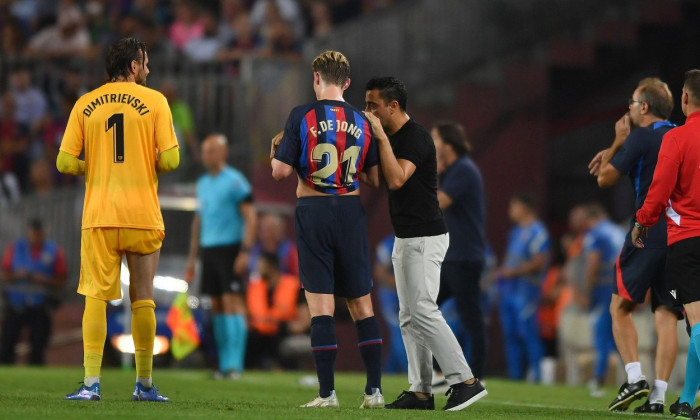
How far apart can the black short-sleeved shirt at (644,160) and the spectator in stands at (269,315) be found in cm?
816

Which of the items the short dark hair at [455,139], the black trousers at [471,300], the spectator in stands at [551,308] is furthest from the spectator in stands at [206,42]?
the black trousers at [471,300]

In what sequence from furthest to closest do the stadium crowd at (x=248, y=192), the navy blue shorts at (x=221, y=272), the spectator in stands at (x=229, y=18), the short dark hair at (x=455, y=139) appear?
the spectator in stands at (x=229, y=18) → the stadium crowd at (x=248, y=192) → the navy blue shorts at (x=221, y=272) → the short dark hair at (x=455, y=139)

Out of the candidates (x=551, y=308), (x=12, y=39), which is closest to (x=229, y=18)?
(x=12, y=39)

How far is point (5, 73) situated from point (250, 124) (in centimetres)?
406

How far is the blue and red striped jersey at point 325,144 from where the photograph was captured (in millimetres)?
7535

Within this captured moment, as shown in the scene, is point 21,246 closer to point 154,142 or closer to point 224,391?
point 224,391

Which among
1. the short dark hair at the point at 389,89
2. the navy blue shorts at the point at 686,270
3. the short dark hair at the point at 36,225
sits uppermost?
the short dark hair at the point at 36,225

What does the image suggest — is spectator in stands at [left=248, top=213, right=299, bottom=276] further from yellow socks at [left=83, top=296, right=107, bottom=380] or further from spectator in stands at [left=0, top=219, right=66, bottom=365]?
yellow socks at [left=83, top=296, right=107, bottom=380]

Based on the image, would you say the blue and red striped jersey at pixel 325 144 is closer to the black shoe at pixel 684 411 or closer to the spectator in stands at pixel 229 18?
the black shoe at pixel 684 411

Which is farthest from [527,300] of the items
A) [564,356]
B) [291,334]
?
[291,334]

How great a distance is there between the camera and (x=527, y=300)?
15.7 meters

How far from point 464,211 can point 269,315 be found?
6.07m

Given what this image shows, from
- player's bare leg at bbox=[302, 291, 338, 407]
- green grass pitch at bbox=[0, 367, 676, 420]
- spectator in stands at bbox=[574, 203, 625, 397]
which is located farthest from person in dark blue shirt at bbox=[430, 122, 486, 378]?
spectator in stands at bbox=[574, 203, 625, 397]

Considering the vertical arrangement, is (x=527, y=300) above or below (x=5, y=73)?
below
